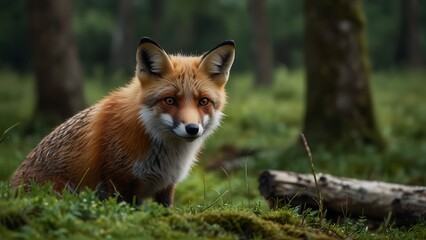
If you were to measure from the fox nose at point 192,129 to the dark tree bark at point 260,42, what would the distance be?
29064 mm

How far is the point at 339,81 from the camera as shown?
14.3 m

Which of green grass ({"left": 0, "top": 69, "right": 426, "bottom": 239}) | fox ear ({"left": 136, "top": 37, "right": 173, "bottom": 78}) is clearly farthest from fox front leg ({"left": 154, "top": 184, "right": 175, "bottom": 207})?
fox ear ({"left": 136, "top": 37, "right": 173, "bottom": 78})

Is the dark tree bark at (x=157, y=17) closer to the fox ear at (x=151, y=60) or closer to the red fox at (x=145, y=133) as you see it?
the red fox at (x=145, y=133)

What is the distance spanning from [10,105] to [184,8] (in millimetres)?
23174

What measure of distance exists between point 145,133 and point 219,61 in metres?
1.11

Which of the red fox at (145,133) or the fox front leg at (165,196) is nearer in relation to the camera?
the red fox at (145,133)

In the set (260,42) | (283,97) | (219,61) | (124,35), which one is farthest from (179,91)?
(124,35)

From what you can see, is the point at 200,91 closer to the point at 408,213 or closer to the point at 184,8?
the point at 408,213

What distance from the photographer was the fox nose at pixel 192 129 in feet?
20.7

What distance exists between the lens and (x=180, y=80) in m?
6.70

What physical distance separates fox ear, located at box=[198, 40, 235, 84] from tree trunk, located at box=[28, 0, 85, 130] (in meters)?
11.9

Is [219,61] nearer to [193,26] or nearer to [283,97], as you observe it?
[283,97]

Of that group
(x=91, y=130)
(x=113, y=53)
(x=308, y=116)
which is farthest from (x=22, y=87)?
(x=91, y=130)

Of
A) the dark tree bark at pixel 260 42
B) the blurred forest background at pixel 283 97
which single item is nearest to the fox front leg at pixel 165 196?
the blurred forest background at pixel 283 97
